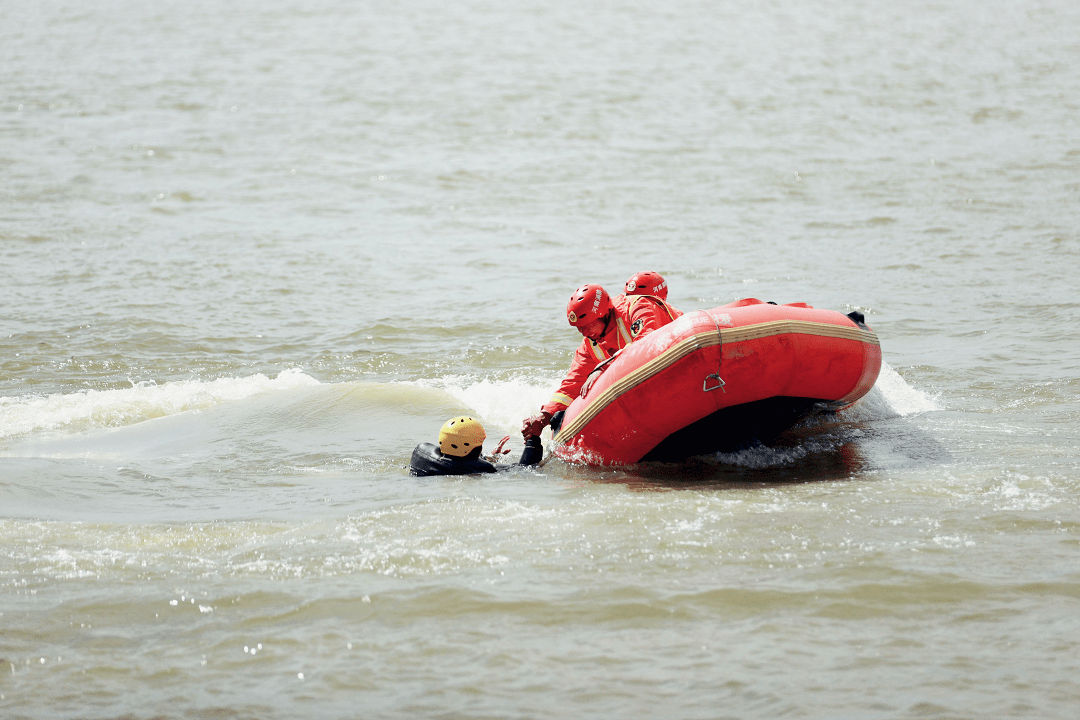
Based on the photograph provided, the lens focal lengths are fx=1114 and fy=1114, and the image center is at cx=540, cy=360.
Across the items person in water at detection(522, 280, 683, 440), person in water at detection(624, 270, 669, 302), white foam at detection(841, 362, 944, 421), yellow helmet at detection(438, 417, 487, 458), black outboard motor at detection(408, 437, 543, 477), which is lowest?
black outboard motor at detection(408, 437, 543, 477)

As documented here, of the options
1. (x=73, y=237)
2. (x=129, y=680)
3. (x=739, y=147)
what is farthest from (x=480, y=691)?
(x=739, y=147)

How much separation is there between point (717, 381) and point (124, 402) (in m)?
4.55

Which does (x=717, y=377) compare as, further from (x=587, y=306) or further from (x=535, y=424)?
(x=535, y=424)

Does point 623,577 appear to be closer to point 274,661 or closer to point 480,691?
point 480,691

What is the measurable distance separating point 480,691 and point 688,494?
185 cm

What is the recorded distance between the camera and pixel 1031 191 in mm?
13750

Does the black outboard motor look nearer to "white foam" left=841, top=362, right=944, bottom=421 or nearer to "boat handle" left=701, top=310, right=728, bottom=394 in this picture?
"boat handle" left=701, top=310, right=728, bottom=394

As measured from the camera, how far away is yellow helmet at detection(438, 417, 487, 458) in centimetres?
548

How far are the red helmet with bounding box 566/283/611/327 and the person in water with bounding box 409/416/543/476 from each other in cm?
73

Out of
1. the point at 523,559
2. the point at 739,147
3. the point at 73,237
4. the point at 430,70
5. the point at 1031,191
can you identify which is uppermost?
the point at 430,70

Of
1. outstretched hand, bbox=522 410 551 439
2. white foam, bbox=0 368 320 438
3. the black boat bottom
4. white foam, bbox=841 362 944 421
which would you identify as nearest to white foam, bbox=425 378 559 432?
white foam, bbox=0 368 320 438

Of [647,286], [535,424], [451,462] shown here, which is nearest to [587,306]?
[647,286]

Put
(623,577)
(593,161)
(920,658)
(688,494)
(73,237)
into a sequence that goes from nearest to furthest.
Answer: (920,658) → (623,577) → (688,494) → (73,237) → (593,161)

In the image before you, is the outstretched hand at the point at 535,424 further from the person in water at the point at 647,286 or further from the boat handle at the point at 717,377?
the boat handle at the point at 717,377
